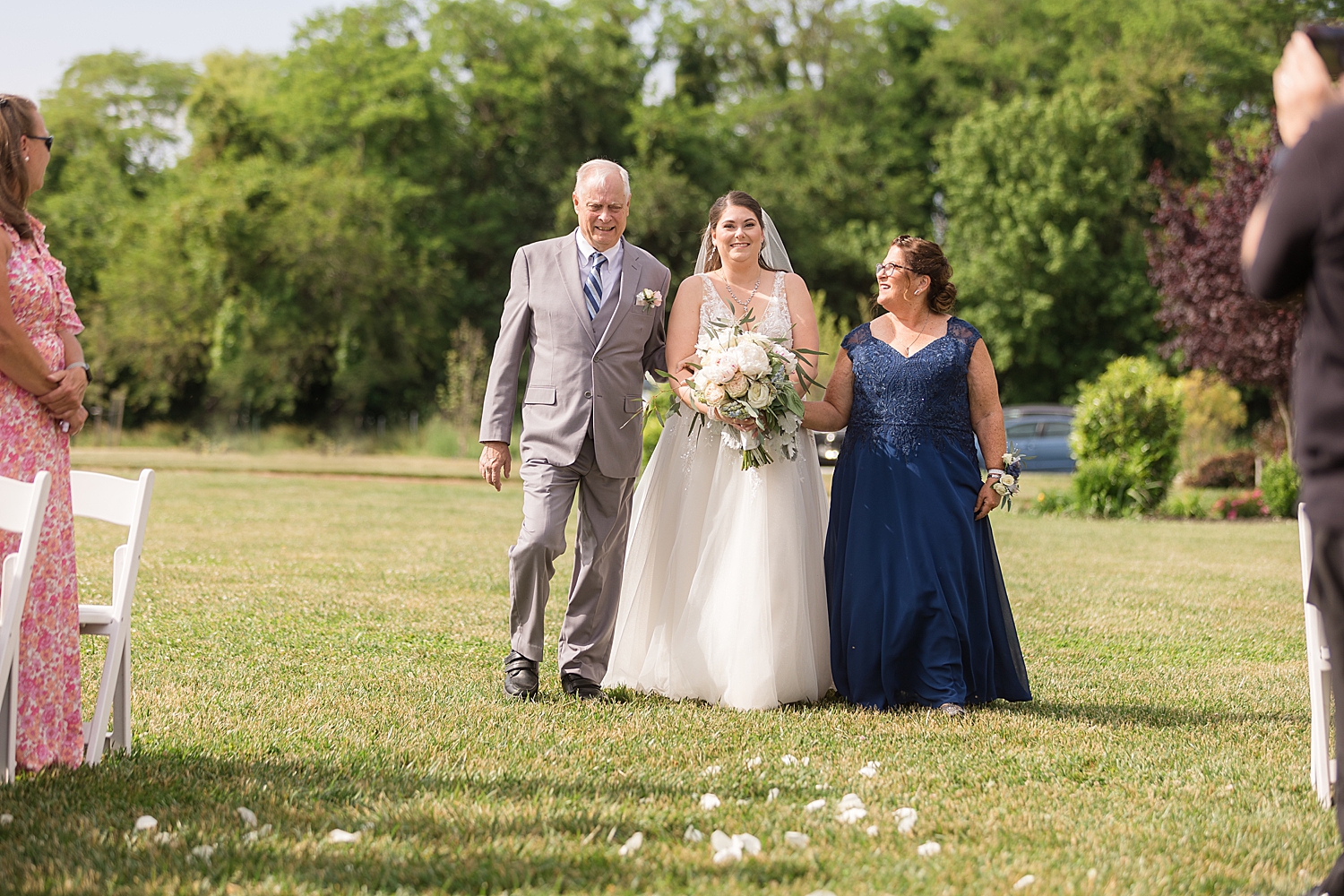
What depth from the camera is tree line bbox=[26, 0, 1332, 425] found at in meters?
33.9

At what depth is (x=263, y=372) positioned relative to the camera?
3441 cm

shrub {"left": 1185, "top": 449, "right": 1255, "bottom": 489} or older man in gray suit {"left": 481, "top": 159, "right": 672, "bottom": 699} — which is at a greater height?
older man in gray suit {"left": 481, "top": 159, "right": 672, "bottom": 699}

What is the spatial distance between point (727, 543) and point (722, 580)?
0.57ft

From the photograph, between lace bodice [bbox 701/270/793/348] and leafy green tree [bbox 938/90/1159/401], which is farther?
leafy green tree [bbox 938/90/1159/401]

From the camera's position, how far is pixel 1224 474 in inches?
920

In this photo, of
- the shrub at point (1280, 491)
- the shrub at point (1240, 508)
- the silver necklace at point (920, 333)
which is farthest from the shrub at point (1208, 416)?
the silver necklace at point (920, 333)

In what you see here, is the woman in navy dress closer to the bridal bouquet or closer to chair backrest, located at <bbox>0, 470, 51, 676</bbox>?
the bridal bouquet

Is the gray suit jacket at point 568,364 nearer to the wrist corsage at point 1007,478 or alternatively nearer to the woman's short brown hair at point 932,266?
the woman's short brown hair at point 932,266

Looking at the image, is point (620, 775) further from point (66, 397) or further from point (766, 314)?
point (766, 314)

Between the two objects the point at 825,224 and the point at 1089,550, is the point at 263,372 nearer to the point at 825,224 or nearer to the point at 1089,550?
the point at 825,224

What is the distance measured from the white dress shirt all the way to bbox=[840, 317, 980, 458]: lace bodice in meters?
1.20

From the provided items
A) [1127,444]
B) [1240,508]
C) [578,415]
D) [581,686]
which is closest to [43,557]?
[578,415]

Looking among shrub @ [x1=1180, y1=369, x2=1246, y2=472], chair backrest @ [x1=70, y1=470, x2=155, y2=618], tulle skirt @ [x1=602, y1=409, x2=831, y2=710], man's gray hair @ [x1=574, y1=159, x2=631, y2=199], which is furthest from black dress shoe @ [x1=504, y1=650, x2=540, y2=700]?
shrub @ [x1=1180, y1=369, x2=1246, y2=472]

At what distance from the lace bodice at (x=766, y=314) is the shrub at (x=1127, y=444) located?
1238 cm
